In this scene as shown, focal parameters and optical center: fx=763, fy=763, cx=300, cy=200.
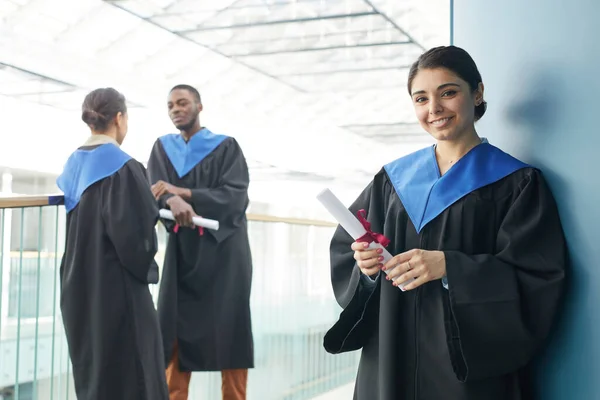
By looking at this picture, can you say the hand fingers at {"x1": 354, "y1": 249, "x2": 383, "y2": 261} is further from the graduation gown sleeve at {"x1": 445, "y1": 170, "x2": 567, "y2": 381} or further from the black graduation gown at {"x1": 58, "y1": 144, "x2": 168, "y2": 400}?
the black graduation gown at {"x1": 58, "y1": 144, "x2": 168, "y2": 400}

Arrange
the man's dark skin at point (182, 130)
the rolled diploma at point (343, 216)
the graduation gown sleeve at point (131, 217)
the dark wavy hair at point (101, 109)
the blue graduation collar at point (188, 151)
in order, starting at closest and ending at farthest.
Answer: the rolled diploma at point (343, 216), the graduation gown sleeve at point (131, 217), the dark wavy hair at point (101, 109), the man's dark skin at point (182, 130), the blue graduation collar at point (188, 151)

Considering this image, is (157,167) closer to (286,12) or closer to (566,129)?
(566,129)

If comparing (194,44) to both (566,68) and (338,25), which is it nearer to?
(338,25)

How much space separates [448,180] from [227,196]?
2171 millimetres

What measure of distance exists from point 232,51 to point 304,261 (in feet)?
35.5

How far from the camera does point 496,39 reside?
210 centimetres

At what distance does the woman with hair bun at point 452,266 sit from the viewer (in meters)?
1.71

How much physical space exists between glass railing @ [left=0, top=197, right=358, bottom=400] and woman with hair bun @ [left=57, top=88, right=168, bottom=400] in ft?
0.83

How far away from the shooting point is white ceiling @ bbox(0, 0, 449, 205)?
13211 millimetres

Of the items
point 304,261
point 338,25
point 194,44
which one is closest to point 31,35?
point 194,44

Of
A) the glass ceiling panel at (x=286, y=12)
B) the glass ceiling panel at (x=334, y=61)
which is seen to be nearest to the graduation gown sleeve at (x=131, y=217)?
the glass ceiling panel at (x=286, y=12)

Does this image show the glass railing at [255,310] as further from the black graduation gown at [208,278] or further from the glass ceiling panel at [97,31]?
the glass ceiling panel at [97,31]

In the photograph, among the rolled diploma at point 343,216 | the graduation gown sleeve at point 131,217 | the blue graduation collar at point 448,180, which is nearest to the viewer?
the rolled diploma at point 343,216

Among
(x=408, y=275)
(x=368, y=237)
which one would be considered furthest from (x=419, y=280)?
(x=368, y=237)
